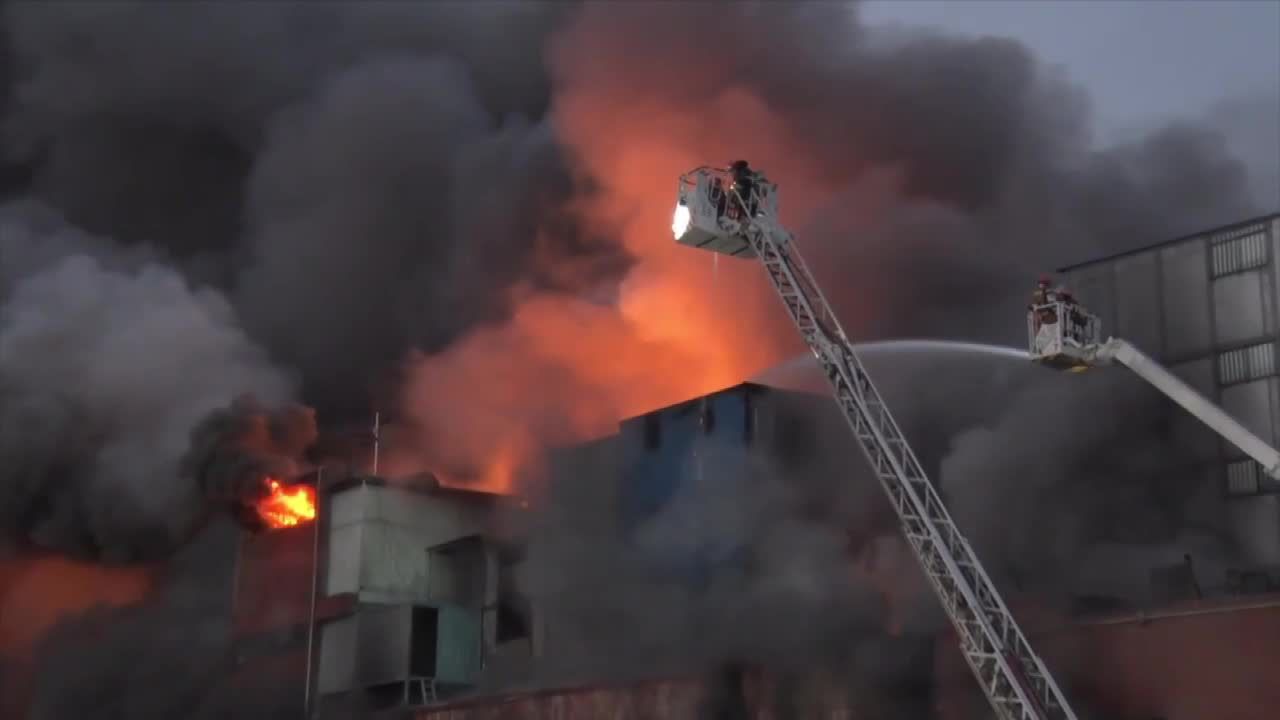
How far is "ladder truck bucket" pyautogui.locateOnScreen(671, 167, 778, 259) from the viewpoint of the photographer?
2131cm

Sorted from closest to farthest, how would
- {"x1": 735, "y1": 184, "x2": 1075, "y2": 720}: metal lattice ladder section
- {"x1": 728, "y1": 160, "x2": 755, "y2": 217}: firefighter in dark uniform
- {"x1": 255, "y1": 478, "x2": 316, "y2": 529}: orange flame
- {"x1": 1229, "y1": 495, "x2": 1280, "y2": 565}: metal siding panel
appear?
{"x1": 735, "y1": 184, "x2": 1075, "y2": 720}: metal lattice ladder section → {"x1": 728, "y1": 160, "x2": 755, "y2": 217}: firefighter in dark uniform → {"x1": 1229, "y1": 495, "x2": 1280, "y2": 565}: metal siding panel → {"x1": 255, "y1": 478, "x2": 316, "y2": 529}: orange flame

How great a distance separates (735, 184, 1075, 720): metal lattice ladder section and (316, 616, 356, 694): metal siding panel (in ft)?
49.7

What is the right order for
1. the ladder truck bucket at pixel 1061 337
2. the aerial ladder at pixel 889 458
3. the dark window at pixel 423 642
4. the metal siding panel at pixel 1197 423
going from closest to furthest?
the aerial ladder at pixel 889 458, the ladder truck bucket at pixel 1061 337, the metal siding panel at pixel 1197 423, the dark window at pixel 423 642

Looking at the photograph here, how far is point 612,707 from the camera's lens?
2270 cm

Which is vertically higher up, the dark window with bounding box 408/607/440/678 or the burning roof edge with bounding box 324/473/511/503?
the burning roof edge with bounding box 324/473/511/503

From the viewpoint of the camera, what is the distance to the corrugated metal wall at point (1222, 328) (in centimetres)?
2444

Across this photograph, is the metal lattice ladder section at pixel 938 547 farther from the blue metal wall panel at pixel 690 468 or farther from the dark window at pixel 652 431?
the dark window at pixel 652 431

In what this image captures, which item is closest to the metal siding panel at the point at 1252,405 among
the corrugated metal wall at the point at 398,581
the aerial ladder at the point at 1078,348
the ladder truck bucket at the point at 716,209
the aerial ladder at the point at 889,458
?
the aerial ladder at the point at 1078,348

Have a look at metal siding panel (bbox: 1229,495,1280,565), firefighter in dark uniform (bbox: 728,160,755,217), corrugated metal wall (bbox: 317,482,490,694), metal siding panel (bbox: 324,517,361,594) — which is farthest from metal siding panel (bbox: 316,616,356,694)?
metal siding panel (bbox: 1229,495,1280,565)

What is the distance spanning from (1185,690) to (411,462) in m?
24.1

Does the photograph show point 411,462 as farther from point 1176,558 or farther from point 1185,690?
point 1185,690

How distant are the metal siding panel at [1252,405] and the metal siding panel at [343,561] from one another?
59.7 feet

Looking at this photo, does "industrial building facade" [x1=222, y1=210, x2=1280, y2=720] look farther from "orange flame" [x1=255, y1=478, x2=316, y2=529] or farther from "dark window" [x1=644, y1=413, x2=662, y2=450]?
"orange flame" [x1=255, y1=478, x2=316, y2=529]

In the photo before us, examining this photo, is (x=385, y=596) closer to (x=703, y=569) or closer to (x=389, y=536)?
(x=389, y=536)
